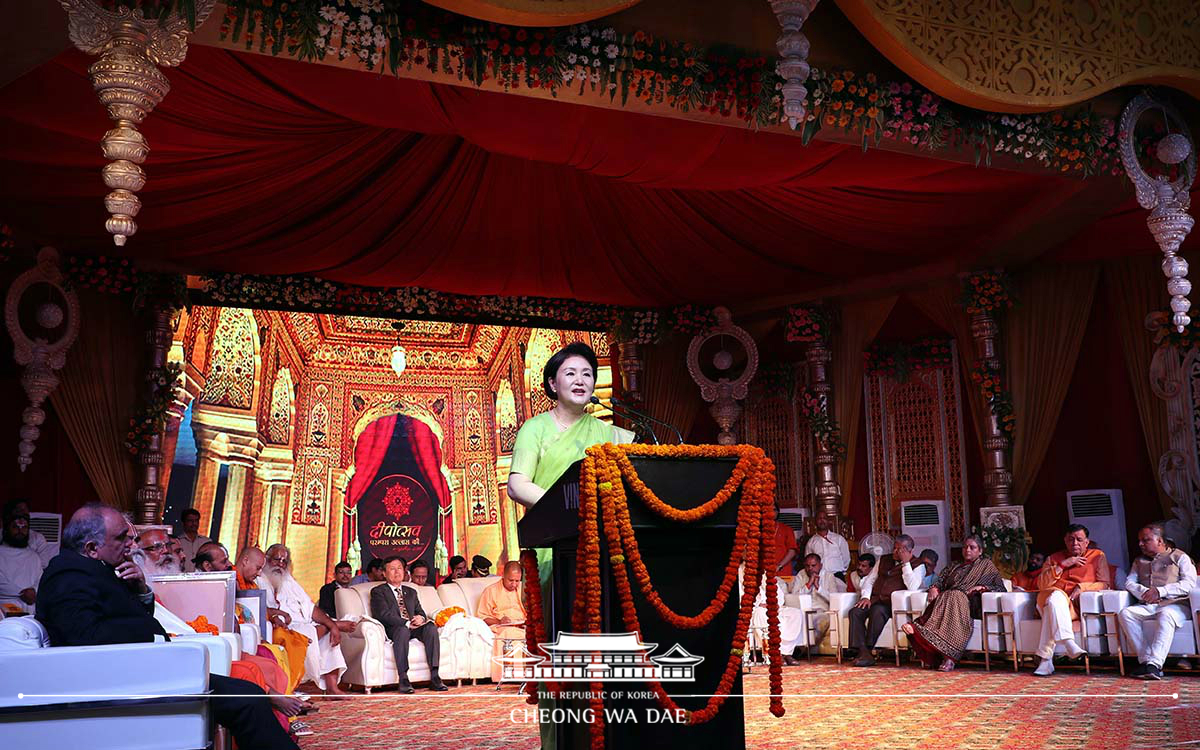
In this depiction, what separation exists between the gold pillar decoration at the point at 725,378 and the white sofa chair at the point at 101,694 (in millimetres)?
9041

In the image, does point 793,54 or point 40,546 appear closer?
point 793,54

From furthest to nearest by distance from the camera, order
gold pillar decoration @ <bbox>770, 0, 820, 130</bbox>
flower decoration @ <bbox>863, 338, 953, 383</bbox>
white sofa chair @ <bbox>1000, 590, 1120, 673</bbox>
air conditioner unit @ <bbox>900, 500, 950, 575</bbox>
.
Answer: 1. flower decoration @ <bbox>863, 338, 953, 383</bbox>
2. air conditioner unit @ <bbox>900, 500, 950, 575</bbox>
3. white sofa chair @ <bbox>1000, 590, 1120, 673</bbox>
4. gold pillar decoration @ <bbox>770, 0, 820, 130</bbox>

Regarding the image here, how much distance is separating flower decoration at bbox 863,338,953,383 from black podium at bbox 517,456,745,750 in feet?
27.2

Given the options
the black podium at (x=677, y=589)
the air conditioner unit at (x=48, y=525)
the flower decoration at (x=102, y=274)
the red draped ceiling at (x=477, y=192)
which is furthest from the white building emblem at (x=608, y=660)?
the flower decoration at (x=102, y=274)

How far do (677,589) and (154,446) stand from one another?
311 inches

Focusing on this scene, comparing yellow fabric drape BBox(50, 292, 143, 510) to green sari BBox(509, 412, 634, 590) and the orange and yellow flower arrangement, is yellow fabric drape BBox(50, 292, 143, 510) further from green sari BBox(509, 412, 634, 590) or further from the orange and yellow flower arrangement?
the orange and yellow flower arrangement

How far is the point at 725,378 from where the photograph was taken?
12047 millimetres

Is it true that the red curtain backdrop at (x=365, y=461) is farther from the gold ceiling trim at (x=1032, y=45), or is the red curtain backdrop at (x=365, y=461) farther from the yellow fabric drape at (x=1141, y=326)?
the gold ceiling trim at (x=1032, y=45)

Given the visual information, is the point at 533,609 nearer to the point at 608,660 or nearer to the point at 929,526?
the point at 608,660

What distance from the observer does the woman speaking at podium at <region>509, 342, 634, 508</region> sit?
11.8 feet

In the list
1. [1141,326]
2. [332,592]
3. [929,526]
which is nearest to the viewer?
[332,592]

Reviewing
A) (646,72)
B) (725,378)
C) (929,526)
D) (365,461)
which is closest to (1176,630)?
(929,526)

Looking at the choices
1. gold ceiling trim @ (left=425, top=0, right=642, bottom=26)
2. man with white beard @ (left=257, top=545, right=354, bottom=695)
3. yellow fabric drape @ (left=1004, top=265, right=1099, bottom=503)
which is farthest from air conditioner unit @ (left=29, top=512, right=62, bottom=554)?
yellow fabric drape @ (left=1004, top=265, right=1099, bottom=503)

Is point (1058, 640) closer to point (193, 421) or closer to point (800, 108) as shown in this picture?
point (800, 108)
